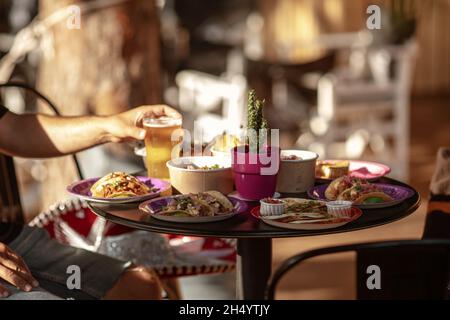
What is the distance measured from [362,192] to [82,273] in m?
0.65

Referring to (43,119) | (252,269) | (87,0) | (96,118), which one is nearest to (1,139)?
(43,119)

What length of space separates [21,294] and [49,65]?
2445mm

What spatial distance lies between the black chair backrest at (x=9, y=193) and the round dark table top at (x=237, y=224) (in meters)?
0.64

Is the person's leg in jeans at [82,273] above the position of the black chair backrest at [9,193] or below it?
below

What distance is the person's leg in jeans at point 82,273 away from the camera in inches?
73.7

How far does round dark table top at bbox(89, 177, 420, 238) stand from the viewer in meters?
1.55

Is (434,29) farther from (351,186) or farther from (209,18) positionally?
(351,186)

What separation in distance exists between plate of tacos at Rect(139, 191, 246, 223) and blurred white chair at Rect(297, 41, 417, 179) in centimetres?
337

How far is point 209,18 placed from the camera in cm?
863

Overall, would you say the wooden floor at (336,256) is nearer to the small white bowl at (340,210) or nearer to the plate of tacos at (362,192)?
the plate of tacos at (362,192)

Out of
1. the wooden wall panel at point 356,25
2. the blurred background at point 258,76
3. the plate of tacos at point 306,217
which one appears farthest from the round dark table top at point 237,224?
the wooden wall panel at point 356,25

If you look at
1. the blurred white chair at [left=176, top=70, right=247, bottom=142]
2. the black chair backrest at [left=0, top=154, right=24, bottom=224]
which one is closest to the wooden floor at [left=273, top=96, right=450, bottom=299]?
the blurred white chair at [left=176, top=70, right=247, bottom=142]

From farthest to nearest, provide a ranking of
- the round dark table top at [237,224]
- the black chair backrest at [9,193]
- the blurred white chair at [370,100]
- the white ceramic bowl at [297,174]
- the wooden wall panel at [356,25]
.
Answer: the wooden wall panel at [356,25], the blurred white chair at [370,100], the black chair backrest at [9,193], the white ceramic bowl at [297,174], the round dark table top at [237,224]

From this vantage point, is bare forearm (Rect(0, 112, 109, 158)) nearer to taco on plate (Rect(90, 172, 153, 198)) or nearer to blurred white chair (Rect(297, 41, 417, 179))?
taco on plate (Rect(90, 172, 153, 198))
